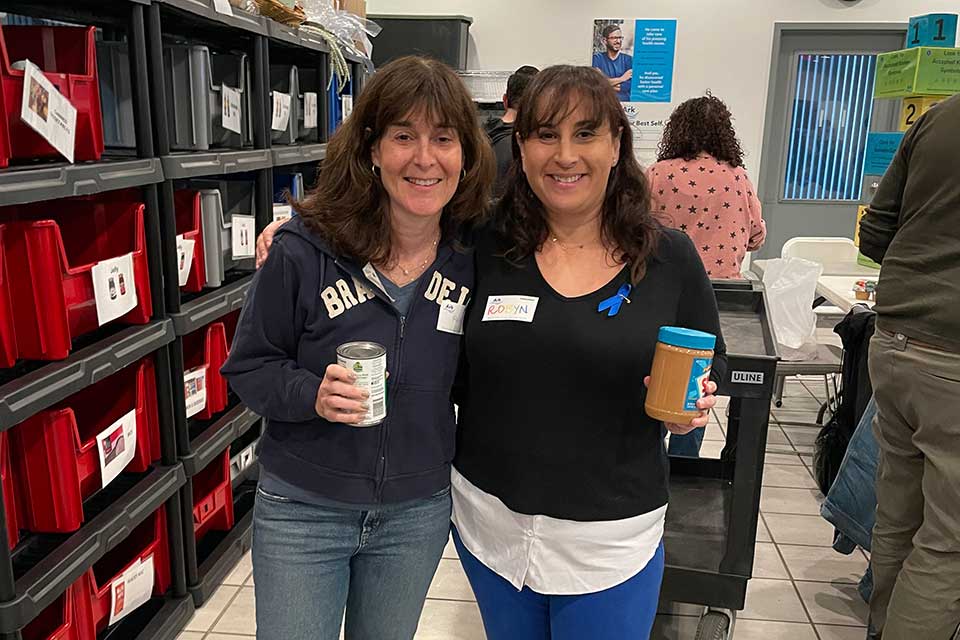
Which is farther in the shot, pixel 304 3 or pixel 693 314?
pixel 304 3

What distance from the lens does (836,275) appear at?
4.33 metres

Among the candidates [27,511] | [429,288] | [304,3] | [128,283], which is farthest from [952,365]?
[304,3]

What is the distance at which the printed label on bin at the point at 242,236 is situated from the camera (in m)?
2.86

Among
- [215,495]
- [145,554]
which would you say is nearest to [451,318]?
[145,554]

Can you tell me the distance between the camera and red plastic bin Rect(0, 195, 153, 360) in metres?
1.78

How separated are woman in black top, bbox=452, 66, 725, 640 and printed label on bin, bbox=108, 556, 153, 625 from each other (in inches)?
50.3

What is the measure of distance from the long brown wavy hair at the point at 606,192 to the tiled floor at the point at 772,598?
5.31 feet

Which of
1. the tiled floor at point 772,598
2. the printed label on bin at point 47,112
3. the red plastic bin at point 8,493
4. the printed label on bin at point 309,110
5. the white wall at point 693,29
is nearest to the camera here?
the printed label on bin at point 47,112

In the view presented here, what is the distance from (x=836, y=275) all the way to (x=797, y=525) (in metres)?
1.60

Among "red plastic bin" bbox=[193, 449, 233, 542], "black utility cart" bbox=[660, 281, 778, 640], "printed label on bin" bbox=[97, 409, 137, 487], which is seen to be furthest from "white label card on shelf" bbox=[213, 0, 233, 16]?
"black utility cart" bbox=[660, 281, 778, 640]

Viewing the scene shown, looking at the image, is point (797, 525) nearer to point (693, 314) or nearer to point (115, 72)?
point (693, 314)

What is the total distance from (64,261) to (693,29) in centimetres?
543

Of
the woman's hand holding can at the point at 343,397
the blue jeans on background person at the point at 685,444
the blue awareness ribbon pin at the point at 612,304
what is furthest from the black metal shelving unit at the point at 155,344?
the blue jeans on background person at the point at 685,444

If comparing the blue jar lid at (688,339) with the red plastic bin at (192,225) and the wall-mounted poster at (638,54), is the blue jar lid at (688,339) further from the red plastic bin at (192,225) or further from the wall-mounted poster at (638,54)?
the wall-mounted poster at (638,54)
